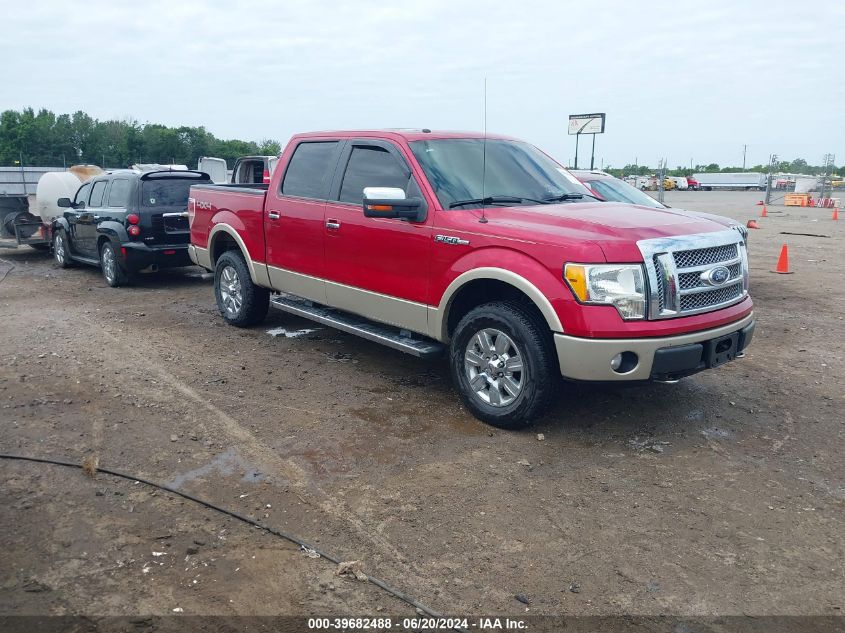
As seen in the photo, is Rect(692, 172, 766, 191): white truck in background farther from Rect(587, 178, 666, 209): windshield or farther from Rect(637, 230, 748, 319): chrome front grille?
Rect(637, 230, 748, 319): chrome front grille

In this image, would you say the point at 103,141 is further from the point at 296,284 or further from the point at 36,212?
the point at 296,284

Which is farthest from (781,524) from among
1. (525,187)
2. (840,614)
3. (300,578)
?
(525,187)

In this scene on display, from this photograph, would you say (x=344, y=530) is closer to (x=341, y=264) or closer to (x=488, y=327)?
(x=488, y=327)

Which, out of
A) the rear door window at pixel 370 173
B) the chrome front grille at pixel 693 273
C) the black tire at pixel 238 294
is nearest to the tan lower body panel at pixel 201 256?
the black tire at pixel 238 294

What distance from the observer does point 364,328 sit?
592 cm

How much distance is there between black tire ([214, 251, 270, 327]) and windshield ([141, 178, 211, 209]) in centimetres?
289

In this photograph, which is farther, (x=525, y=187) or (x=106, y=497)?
(x=525, y=187)

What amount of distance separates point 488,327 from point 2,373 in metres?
4.42

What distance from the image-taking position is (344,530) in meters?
3.58

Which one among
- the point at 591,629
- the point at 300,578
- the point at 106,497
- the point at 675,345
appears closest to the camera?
the point at 591,629

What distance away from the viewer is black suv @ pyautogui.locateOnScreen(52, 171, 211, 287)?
33.4 feet

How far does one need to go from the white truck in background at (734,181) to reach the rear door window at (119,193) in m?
58.4

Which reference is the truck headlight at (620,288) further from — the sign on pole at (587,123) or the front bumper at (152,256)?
the sign on pole at (587,123)

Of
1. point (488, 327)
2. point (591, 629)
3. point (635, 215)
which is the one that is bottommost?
point (591, 629)
